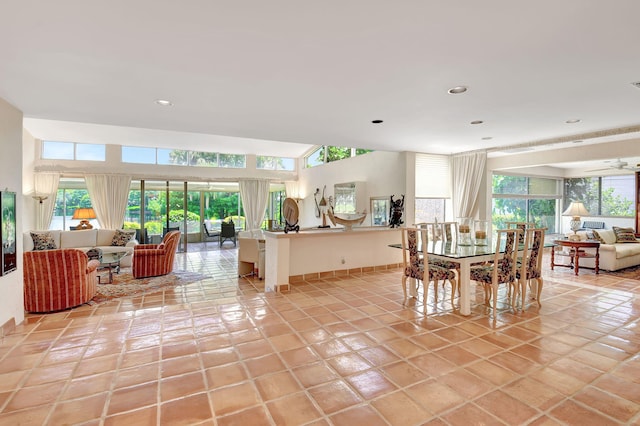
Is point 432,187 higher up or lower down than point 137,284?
higher up

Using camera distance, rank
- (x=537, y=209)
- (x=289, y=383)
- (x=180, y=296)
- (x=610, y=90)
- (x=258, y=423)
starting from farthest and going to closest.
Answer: (x=537, y=209)
(x=180, y=296)
(x=610, y=90)
(x=289, y=383)
(x=258, y=423)

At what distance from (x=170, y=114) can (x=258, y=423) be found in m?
3.51

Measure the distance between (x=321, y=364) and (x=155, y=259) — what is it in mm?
4359

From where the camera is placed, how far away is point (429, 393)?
2160 mm

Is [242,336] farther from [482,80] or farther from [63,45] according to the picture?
[482,80]

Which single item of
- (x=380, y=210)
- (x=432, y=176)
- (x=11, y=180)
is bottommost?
(x=380, y=210)

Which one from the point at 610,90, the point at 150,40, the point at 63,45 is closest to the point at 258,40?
the point at 150,40

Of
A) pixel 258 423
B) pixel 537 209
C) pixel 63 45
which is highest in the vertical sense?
pixel 63 45

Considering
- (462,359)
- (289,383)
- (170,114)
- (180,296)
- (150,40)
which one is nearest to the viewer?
(150,40)

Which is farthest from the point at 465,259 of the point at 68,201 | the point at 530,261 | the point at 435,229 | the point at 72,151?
the point at 68,201

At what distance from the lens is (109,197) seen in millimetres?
8125

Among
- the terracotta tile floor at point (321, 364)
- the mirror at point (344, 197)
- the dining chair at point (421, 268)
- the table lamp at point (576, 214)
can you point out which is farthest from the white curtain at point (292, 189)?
the table lamp at point (576, 214)

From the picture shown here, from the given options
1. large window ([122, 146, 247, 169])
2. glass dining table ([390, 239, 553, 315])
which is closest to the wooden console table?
glass dining table ([390, 239, 553, 315])

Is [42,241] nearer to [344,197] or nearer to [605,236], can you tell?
[344,197]
